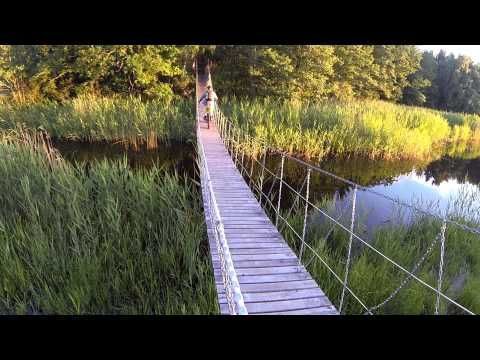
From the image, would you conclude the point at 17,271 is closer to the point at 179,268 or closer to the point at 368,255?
the point at 179,268

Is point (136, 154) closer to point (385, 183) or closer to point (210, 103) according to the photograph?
point (210, 103)

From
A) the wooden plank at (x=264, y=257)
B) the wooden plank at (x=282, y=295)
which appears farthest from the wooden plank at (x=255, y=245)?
the wooden plank at (x=282, y=295)

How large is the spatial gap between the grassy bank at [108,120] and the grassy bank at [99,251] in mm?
5519

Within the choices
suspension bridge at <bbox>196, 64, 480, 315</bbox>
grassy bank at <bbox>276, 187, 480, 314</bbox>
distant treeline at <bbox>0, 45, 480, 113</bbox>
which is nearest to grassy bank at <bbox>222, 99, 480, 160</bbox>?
distant treeline at <bbox>0, 45, 480, 113</bbox>

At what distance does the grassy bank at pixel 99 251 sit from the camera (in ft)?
11.2

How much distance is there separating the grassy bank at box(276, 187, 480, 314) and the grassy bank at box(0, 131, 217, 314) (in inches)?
57.0

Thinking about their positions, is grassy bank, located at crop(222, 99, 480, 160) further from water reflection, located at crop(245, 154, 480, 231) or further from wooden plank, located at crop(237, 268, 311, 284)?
wooden plank, located at crop(237, 268, 311, 284)

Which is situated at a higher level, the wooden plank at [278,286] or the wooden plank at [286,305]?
the wooden plank at [278,286]

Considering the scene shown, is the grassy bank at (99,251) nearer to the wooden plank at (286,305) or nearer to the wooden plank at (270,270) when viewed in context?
the wooden plank at (270,270)

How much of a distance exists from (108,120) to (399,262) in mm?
9722

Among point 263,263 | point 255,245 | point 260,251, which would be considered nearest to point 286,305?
point 263,263

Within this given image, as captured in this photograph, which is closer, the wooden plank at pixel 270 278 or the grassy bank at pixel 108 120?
the wooden plank at pixel 270 278

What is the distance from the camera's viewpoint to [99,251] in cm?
392
